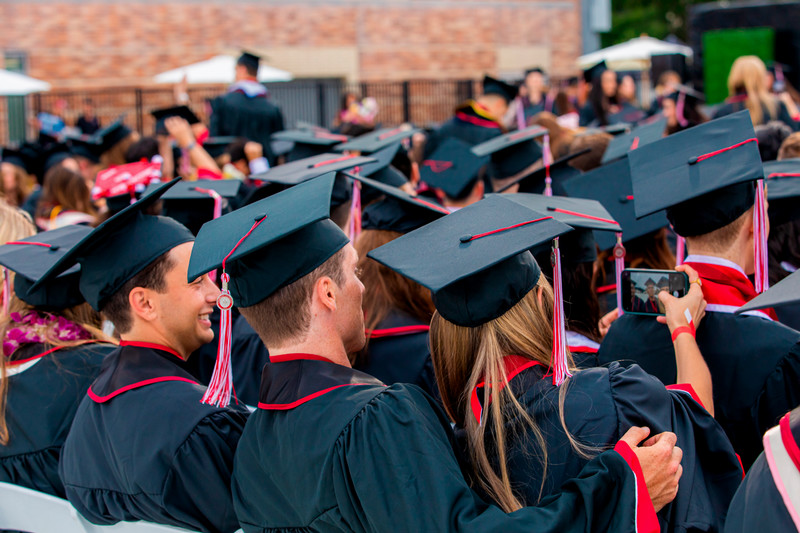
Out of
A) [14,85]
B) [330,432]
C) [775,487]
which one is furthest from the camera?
[14,85]

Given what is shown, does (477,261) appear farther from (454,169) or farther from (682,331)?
(454,169)

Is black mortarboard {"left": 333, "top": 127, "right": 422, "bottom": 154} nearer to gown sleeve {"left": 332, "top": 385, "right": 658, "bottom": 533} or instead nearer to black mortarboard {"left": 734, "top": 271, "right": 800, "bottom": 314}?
gown sleeve {"left": 332, "top": 385, "right": 658, "bottom": 533}

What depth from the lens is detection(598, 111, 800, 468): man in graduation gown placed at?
2.23 meters

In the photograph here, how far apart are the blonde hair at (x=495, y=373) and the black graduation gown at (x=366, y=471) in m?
0.09

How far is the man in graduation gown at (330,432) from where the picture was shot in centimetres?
169

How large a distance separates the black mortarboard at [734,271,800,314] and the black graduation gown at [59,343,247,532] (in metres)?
1.51

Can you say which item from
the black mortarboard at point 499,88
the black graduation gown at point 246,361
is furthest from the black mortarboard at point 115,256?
the black mortarboard at point 499,88

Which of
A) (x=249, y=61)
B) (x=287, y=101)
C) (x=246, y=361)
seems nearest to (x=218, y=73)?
(x=287, y=101)

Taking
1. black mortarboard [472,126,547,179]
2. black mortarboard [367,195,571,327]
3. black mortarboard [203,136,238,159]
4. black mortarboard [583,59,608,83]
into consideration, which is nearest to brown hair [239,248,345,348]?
black mortarboard [367,195,571,327]

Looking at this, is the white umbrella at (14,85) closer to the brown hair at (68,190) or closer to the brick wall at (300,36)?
the brick wall at (300,36)

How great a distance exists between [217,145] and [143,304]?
5579 millimetres

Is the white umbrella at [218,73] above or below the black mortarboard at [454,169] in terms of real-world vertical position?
above

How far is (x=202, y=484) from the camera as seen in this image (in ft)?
7.34

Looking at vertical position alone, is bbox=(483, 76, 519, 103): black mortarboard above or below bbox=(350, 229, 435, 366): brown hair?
above
